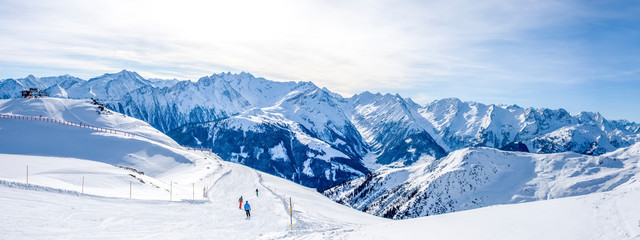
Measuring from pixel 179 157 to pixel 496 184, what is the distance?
16045 cm

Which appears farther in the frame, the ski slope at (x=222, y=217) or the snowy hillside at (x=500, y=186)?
the snowy hillside at (x=500, y=186)

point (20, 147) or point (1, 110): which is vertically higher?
point (1, 110)

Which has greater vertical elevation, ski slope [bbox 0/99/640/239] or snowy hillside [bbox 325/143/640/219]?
ski slope [bbox 0/99/640/239]

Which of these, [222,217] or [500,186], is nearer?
[222,217]

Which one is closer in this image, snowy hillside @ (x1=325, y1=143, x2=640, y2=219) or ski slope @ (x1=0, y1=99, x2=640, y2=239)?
ski slope @ (x1=0, y1=99, x2=640, y2=239)

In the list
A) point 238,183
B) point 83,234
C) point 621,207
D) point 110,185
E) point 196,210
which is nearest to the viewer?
point 621,207

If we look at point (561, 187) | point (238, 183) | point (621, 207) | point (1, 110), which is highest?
point (1, 110)

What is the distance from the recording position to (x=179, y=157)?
9631cm

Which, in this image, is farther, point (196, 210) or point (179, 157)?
point (179, 157)

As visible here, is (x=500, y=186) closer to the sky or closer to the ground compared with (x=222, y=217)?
closer to the ground

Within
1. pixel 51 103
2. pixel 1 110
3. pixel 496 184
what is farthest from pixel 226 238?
pixel 496 184

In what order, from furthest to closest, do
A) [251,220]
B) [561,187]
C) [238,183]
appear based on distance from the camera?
[561,187]
[238,183]
[251,220]

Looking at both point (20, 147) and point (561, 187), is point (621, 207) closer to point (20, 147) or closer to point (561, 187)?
point (20, 147)

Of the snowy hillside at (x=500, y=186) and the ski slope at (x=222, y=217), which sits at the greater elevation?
the ski slope at (x=222, y=217)
